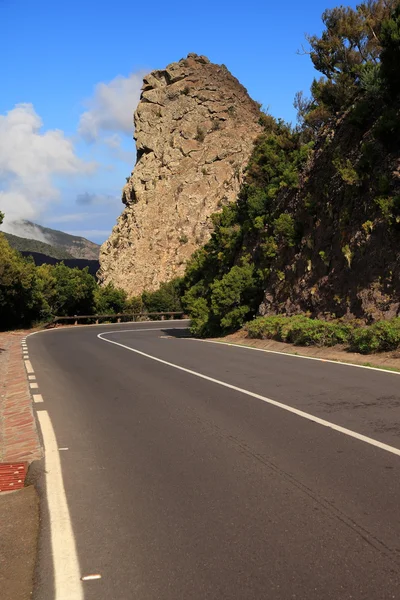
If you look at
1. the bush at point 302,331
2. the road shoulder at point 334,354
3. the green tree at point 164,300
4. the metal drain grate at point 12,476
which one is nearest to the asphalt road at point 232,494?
the metal drain grate at point 12,476

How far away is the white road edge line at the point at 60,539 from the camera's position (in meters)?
3.71

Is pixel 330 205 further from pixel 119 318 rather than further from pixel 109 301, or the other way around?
pixel 109 301

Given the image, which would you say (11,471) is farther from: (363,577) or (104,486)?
(363,577)

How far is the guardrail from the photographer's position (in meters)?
57.1

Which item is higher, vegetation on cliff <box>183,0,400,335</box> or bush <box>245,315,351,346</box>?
vegetation on cliff <box>183,0,400,335</box>

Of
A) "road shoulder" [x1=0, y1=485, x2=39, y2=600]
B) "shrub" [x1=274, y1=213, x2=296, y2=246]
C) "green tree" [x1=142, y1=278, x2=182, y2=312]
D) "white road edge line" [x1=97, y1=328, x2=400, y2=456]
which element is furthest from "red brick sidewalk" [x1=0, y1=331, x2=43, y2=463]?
"green tree" [x1=142, y1=278, x2=182, y2=312]

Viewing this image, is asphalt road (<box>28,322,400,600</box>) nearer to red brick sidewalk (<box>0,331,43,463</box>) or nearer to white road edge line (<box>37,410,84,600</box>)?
white road edge line (<box>37,410,84,600</box>)

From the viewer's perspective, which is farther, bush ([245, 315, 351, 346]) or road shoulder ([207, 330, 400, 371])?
bush ([245, 315, 351, 346])

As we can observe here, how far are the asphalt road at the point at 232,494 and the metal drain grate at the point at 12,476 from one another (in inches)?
13.9

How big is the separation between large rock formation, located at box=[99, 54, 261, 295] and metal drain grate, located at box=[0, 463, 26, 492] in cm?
7067

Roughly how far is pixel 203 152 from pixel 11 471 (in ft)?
265

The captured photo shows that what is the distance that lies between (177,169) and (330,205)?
200 feet

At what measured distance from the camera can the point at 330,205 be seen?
80.6ft

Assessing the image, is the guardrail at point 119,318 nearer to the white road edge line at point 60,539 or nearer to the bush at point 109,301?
the bush at point 109,301
